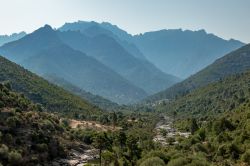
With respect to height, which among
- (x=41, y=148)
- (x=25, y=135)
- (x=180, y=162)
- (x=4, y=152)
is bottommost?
(x=180, y=162)

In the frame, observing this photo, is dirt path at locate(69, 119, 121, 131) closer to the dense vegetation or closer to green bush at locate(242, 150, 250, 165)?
the dense vegetation

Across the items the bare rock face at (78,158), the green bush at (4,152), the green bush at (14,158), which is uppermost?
the green bush at (4,152)

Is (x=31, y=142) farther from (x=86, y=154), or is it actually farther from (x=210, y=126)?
(x=210, y=126)

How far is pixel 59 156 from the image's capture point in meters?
137

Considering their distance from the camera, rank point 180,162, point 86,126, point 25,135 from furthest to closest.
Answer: point 86,126 → point 25,135 → point 180,162

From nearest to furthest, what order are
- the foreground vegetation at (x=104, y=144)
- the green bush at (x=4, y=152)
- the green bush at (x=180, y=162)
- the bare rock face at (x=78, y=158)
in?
the green bush at (x=180, y=162)
the foreground vegetation at (x=104, y=144)
the green bush at (x=4, y=152)
the bare rock face at (x=78, y=158)

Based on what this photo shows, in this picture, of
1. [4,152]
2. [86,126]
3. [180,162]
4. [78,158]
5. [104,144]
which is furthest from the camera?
[86,126]

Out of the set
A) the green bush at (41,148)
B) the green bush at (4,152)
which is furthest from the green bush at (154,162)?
the green bush at (41,148)

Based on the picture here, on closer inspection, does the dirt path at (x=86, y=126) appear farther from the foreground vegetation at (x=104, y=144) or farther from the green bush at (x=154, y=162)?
the green bush at (x=154, y=162)

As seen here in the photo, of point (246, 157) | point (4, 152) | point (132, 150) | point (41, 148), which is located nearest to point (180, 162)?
point (246, 157)

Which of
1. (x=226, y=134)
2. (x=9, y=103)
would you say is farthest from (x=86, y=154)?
(x=226, y=134)

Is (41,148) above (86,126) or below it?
below

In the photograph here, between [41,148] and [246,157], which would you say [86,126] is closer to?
[41,148]

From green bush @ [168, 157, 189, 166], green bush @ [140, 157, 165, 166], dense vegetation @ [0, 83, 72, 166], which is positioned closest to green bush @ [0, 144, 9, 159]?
dense vegetation @ [0, 83, 72, 166]
